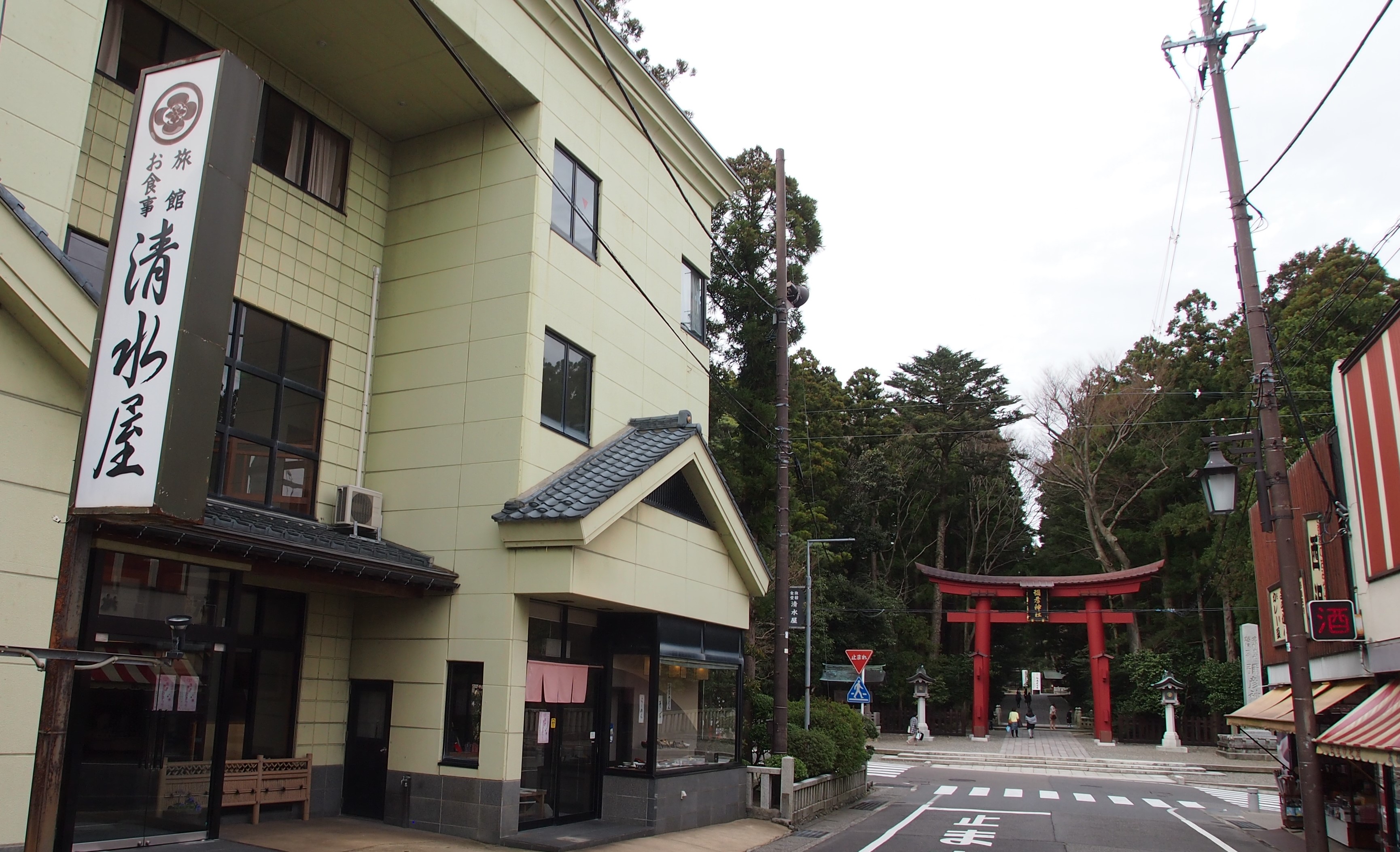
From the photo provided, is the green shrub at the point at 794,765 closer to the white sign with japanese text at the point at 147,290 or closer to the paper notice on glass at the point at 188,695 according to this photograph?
the paper notice on glass at the point at 188,695

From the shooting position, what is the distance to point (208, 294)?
6547 millimetres

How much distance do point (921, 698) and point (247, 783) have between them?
3698 cm

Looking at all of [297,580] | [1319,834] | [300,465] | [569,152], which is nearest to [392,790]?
[297,580]

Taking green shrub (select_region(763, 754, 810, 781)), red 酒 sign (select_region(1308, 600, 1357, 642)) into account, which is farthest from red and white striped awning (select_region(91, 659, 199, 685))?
red 酒 sign (select_region(1308, 600, 1357, 642))

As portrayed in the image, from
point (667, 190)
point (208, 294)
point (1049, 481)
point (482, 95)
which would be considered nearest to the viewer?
point (208, 294)

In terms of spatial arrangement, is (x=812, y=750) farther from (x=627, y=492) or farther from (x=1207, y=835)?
(x=627, y=492)

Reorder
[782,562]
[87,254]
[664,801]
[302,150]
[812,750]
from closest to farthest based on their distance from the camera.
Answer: [87,254] < [302,150] < [664,801] < [782,562] < [812,750]

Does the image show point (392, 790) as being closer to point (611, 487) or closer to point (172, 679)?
point (172, 679)

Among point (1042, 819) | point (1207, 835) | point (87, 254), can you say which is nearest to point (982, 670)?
point (1042, 819)

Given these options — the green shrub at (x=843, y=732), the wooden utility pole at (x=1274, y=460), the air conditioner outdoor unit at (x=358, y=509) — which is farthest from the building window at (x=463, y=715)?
the wooden utility pole at (x=1274, y=460)

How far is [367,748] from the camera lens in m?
13.0

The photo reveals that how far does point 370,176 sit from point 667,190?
18.8ft

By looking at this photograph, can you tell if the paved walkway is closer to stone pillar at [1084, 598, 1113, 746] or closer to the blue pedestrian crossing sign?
the blue pedestrian crossing sign

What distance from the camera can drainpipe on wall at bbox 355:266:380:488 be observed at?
45.6 ft
